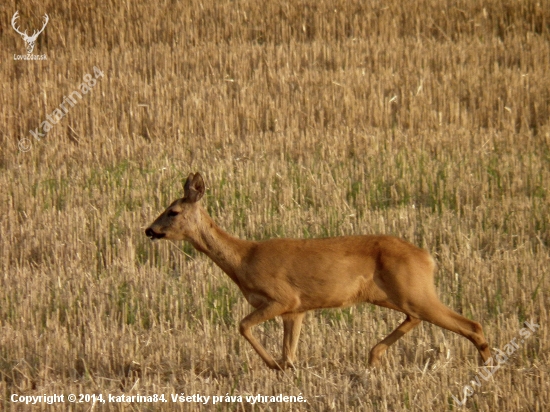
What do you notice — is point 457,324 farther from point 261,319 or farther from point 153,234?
point 153,234

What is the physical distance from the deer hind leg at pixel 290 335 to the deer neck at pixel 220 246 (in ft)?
1.64

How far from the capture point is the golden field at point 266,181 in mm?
7168

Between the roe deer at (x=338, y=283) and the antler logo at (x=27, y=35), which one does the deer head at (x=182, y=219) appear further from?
the antler logo at (x=27, y=35)

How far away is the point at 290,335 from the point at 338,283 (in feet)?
1.91

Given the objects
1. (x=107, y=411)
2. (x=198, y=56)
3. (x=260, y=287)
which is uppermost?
(x=198, y=56)

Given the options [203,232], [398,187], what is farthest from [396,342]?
[398,187]

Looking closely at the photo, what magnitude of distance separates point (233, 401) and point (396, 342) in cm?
171

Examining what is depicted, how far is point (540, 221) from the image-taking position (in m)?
10.2

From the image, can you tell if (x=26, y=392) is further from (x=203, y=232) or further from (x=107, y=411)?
(x=203, y=232)

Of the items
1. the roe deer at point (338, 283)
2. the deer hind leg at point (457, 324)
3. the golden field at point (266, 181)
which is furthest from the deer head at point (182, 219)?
the deer hind leg at point (457, 324)

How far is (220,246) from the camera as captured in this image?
7.39 meters

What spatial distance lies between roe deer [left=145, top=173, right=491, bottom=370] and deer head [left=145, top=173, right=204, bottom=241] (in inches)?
15.8

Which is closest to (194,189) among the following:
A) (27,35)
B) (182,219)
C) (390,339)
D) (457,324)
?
Result: (182,219)

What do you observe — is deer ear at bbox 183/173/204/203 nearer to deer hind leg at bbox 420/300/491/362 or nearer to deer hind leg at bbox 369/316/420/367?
deer hind leg at bbox 369/316/420/367
